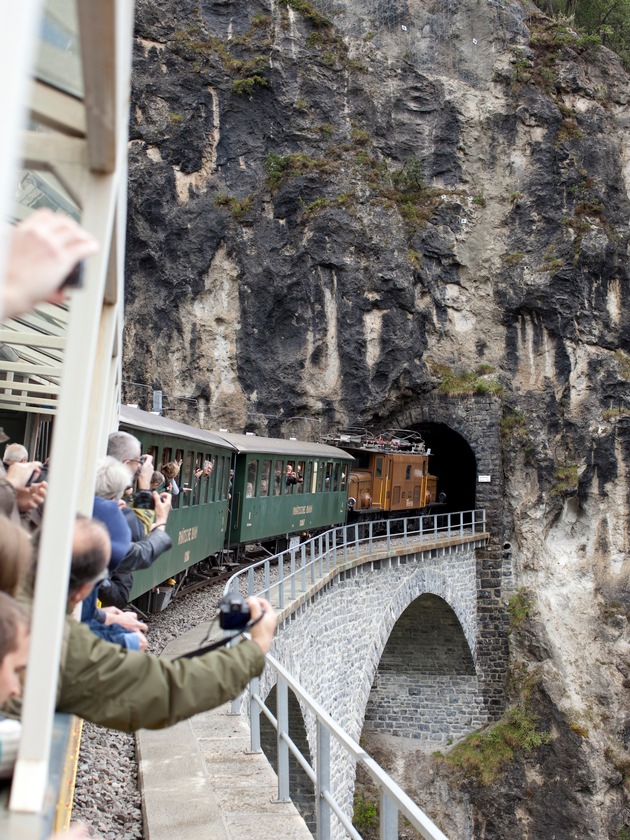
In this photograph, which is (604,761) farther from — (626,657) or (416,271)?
(416,271)

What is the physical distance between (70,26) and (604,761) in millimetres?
28029

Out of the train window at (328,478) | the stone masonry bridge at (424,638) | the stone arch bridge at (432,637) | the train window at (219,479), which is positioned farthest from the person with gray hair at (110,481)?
the train window at (328,478)

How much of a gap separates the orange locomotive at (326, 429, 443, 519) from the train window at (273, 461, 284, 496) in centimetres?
609

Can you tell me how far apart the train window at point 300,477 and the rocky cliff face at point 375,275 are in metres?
8.73

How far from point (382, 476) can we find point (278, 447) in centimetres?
749

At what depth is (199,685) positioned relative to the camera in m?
2.50

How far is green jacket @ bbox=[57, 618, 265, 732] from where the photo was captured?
7.70ft

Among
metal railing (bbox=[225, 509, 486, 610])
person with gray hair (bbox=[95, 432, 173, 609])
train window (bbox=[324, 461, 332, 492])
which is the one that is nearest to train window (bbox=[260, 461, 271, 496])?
metal railing (bbox=[225, 509, 486, 610])

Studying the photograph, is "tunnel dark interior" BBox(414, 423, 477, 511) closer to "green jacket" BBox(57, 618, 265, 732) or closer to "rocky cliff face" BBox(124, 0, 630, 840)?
"rocky cliff face" BBox(124, 0, 630, 840)

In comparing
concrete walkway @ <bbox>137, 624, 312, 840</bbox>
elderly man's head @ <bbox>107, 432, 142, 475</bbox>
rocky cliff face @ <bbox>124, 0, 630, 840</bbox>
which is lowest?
concrete walkway @ <bbox>137, 624, 312, 840</bbox>

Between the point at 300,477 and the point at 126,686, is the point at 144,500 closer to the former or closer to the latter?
the point at 126,686

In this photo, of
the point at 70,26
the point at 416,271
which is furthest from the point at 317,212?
the point at 70,26

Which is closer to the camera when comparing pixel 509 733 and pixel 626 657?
pixel 509 733

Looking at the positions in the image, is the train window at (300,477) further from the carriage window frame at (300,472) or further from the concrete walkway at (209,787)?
the concrete walkway at (209,787)
